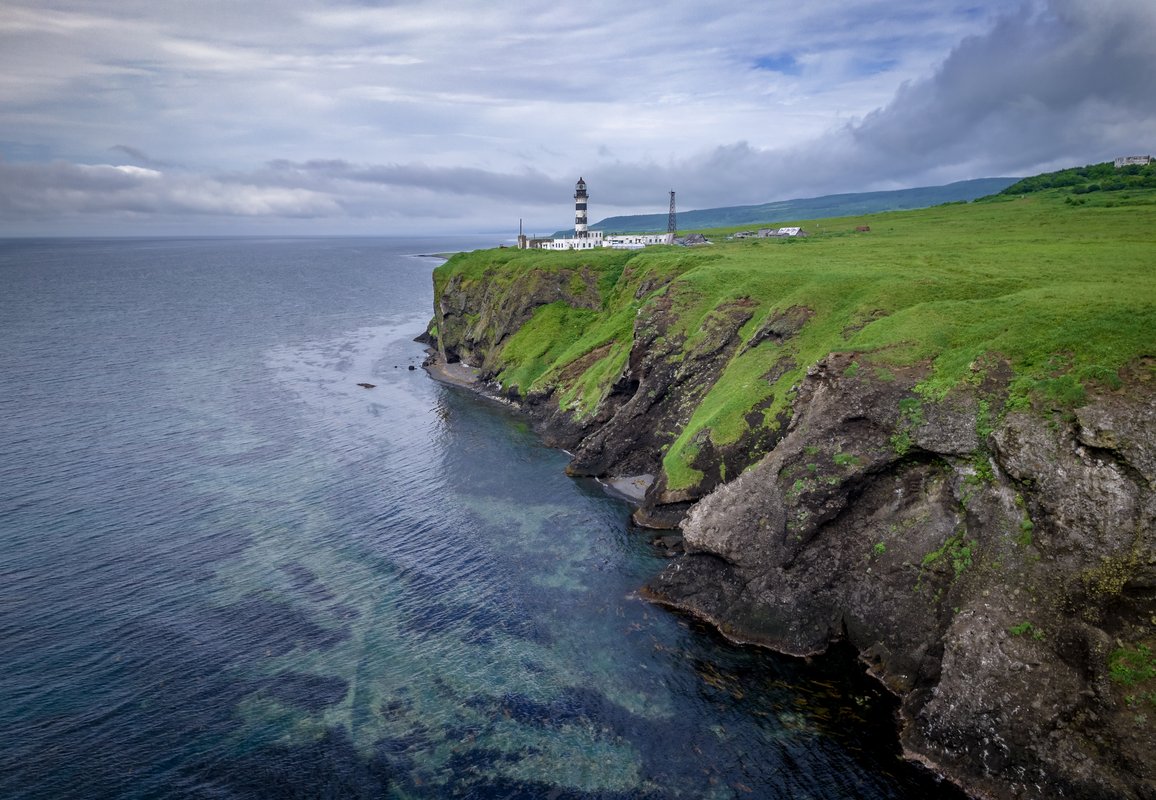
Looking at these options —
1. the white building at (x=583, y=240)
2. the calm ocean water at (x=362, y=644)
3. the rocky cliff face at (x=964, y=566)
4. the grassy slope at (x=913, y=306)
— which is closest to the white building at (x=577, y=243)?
the white building at (x=583, y=240)

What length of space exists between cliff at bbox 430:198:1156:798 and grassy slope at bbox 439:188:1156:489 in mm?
264

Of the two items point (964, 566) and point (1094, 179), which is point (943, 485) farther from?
point (1094, 179)

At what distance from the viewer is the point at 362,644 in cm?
3684

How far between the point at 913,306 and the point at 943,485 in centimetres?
1726

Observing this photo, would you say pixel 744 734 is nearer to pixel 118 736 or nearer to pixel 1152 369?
pixel 1152 369

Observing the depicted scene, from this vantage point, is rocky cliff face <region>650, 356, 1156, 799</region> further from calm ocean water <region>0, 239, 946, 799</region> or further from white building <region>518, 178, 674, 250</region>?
white building <region>518, 178, 674, 250</region>

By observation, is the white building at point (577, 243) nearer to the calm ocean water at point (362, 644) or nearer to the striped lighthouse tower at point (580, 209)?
the striped lighthouse tower at point (580, 209)

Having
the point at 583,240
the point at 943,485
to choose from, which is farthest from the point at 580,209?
the point at 943,485

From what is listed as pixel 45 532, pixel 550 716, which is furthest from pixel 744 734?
pixel 45 532

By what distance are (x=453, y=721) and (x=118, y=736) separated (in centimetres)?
1490

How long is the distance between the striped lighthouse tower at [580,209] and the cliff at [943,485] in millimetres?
87587

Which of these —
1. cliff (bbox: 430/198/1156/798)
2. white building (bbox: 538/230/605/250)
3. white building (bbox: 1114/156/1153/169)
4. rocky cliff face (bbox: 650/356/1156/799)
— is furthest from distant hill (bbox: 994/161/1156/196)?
rocky cliff face (bbox: 650/356/1156/799)

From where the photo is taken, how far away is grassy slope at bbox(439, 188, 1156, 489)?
35.5 m

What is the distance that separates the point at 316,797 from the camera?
2684 cm
